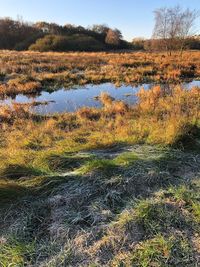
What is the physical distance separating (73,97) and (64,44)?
37428 mm

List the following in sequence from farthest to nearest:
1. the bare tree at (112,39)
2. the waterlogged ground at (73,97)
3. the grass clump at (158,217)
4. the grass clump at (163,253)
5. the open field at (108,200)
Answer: the bare tree at (112,39), the waterlogged ground at (73,97), the grass clump at (158,217), the open field at (108,200), the grass clump at (163,253)

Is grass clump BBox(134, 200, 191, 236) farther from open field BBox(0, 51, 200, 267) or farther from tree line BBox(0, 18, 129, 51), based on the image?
tree line BBox(0, 18, 129, 51)

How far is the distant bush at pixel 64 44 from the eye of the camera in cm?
4788

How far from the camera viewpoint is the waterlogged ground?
12.0m

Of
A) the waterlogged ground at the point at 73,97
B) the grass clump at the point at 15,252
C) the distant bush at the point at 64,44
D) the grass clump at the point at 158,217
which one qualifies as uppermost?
the distant bush at the point at 64,44

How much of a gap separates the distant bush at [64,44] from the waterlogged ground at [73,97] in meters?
32.6

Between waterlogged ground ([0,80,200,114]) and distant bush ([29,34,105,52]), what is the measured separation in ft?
107

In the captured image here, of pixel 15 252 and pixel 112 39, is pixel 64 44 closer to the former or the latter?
pixel 112 39

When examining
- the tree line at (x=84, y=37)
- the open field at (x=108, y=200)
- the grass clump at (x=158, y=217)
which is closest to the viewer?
the open field at (x=108, y=200)

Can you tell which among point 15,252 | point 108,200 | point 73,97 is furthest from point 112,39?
point 15,252

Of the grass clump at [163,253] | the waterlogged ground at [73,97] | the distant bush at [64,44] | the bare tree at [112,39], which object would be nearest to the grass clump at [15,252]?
the grass clump at [163,253]

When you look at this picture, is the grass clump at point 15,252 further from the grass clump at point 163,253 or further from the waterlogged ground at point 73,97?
the waterlogged ground at point 73,97

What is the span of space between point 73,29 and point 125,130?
199 ft

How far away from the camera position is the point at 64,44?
4938 cm
